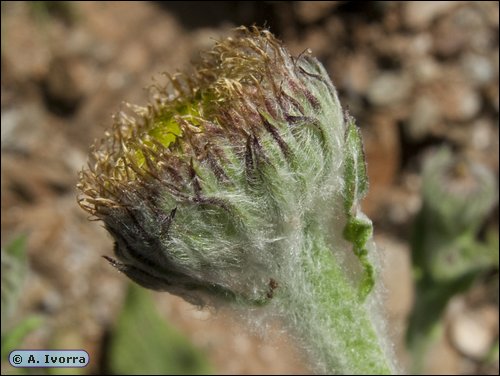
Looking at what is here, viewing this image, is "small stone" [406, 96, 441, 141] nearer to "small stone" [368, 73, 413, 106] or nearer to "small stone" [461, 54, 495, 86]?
"small stone" [368, 73, 413, 106]

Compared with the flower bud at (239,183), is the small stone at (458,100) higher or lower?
lower

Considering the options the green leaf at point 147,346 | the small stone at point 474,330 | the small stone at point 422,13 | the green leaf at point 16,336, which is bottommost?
the small stone at point 474,330

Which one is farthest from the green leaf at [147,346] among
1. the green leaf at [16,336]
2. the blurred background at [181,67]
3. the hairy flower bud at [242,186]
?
the hairy flower bud at [242,186]

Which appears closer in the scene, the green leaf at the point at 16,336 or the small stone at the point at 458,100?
the green leaf at the point at 16,336

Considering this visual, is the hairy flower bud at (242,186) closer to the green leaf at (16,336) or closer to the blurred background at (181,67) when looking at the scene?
the green leaf at (16,336)

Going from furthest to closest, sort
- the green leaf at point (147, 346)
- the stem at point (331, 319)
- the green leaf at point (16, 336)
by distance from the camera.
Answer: the green leaf at point (147, 346) → the green leaf at point (16, 336) → the stem at point (331, 319)

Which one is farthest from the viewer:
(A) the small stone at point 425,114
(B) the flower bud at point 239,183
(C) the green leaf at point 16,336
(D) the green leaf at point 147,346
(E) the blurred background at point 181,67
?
(A) the small stone at point 425,114

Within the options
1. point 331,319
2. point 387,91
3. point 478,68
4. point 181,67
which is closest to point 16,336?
point 331,319

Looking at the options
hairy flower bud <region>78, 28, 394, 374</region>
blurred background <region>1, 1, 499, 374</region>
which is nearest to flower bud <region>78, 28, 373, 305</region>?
hairy flower bud <region>78, 28, 394, 374</region>
